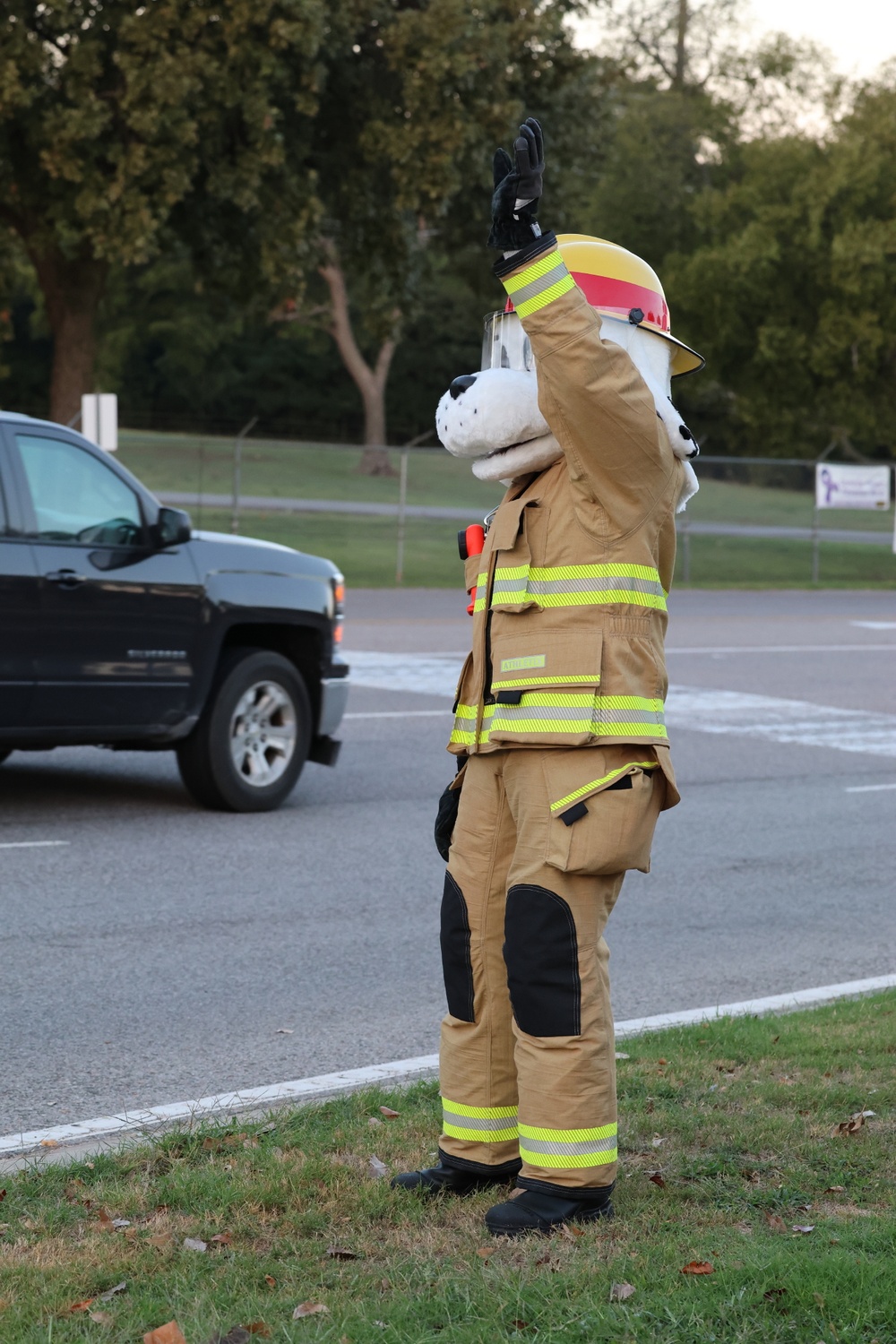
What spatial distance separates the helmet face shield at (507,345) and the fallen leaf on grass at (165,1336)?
6.85 feet

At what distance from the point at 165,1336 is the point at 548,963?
1.05 m

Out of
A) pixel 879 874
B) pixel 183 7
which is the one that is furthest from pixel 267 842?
pixel 183 7

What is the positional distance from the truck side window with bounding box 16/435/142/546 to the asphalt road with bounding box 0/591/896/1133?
1.44 m

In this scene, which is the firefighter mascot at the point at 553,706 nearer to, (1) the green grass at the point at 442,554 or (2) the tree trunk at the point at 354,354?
(1) the green grass at the point at 442,554

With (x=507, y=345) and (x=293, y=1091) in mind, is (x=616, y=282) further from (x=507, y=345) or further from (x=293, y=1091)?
(x=293, y=1091)

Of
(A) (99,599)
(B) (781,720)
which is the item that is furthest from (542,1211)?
(B) (781,720)

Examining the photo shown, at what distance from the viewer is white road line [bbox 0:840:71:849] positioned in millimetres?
8133

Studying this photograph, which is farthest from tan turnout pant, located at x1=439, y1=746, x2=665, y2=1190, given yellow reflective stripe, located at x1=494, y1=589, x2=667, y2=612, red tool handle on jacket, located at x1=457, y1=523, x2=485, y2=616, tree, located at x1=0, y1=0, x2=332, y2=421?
tree, located at x1=0, y1=0, x2=332, y2=421

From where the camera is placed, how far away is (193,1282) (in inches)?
132

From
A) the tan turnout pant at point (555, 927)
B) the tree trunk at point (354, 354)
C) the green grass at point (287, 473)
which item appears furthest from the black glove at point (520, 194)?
the tree trunk at point (354, 354)

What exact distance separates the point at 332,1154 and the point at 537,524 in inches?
61.6

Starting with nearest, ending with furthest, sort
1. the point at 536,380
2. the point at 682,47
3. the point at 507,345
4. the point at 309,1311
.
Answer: the point at 309,1311 < the point at 536,380 < the point at 507,345 < the point at 682,47

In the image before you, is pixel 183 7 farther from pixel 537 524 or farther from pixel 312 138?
pixel 537 524

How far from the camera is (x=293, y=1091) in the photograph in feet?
15.9
